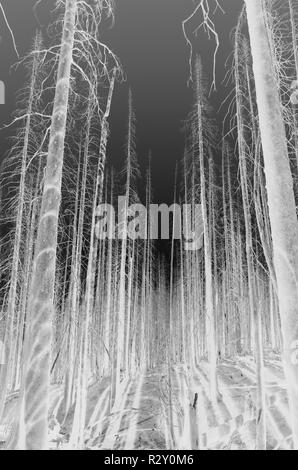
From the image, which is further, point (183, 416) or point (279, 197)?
point (183, 416)

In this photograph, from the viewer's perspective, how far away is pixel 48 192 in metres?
5.09

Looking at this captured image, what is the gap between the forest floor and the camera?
400 inches

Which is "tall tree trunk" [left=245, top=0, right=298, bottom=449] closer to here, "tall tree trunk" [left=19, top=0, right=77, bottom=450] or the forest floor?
"tall tree trunk" [left=19, top=0, right=77, bottom=450]

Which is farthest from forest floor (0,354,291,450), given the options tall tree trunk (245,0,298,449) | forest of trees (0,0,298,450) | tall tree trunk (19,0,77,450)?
tall tree trunk (245,0,298,449)

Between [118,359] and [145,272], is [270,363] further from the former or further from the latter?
[145,272]

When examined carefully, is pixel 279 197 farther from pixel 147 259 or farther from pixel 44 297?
pixel 147 259

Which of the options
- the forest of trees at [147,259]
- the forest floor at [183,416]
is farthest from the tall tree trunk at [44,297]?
the forest floor at [183,416]

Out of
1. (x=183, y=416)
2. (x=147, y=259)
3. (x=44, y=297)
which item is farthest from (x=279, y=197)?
(x=147, y=259)

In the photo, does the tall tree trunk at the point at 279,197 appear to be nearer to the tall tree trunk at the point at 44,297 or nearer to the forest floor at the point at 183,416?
the tall tree trunk at the point at 44,297

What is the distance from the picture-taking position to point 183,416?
13.6 meters

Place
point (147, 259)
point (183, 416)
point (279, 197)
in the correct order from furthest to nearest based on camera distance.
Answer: point (147, 259)
point (183, 416)
point (279, 197)

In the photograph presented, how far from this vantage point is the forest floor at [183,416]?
1015 centimetres
